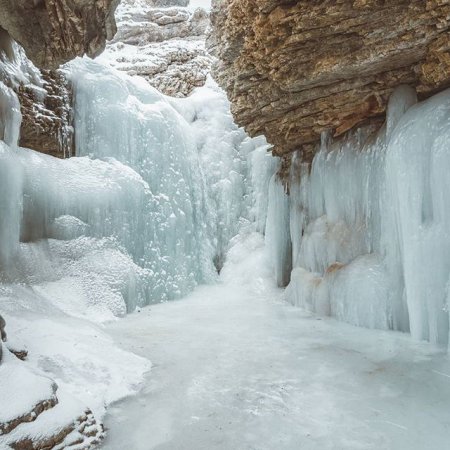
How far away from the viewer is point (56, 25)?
5.08 m

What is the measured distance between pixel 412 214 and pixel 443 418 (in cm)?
297

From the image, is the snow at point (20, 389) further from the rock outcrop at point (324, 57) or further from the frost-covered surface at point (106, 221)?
the rock outcrop at point (324, 57)

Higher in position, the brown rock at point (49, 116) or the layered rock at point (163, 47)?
the layered rock at point (163, 47)

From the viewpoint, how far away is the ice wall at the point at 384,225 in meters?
5.13

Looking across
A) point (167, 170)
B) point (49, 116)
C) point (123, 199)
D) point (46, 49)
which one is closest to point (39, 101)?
point (49, 116)

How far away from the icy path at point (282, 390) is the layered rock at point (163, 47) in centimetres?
1206

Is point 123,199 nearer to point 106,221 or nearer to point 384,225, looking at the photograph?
point 106,221

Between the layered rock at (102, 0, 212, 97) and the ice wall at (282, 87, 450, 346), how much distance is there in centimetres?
911

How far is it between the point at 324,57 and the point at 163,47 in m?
13.6

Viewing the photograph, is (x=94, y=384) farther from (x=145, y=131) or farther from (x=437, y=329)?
(x=145, y=131)

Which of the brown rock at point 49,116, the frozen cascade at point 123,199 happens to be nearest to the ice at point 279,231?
the frozen cascade at point 123,199

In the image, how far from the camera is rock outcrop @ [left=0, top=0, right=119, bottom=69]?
4887 millimetres

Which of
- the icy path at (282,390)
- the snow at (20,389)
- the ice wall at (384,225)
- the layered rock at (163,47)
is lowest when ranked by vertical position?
the icy path at (282,390)

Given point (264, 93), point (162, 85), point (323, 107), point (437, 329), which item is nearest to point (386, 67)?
point (323, 107)
